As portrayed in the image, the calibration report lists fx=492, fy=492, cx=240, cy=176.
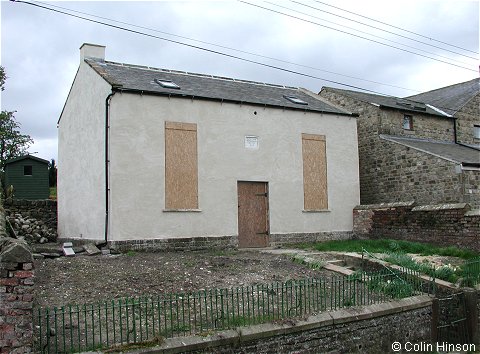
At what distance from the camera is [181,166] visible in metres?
16.4

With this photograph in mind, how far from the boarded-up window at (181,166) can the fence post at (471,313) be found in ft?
28.4

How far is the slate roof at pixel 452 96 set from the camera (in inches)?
1040

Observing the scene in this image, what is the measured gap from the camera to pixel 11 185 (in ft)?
81.8

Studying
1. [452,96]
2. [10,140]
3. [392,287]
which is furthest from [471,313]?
[10,140]

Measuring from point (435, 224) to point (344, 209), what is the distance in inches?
147

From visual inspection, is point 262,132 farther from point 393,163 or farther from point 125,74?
point 393,163

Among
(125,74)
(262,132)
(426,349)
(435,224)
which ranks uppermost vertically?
(125,74)

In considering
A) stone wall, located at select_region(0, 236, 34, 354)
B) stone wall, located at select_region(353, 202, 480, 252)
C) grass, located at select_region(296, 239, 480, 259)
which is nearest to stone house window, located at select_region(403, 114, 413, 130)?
stone wall, located at select_region(353, 202, 480, 252)

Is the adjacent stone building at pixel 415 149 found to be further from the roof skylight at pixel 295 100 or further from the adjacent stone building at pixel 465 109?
the roof skylight at pixel 295 100

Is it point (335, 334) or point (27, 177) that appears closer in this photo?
point (335, 334)

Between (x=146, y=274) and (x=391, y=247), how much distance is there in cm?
938

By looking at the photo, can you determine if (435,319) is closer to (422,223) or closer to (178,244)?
(422,223)

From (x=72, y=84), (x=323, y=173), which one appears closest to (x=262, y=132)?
(x=323, y=173)

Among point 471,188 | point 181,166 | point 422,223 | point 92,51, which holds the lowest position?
point 422,223
